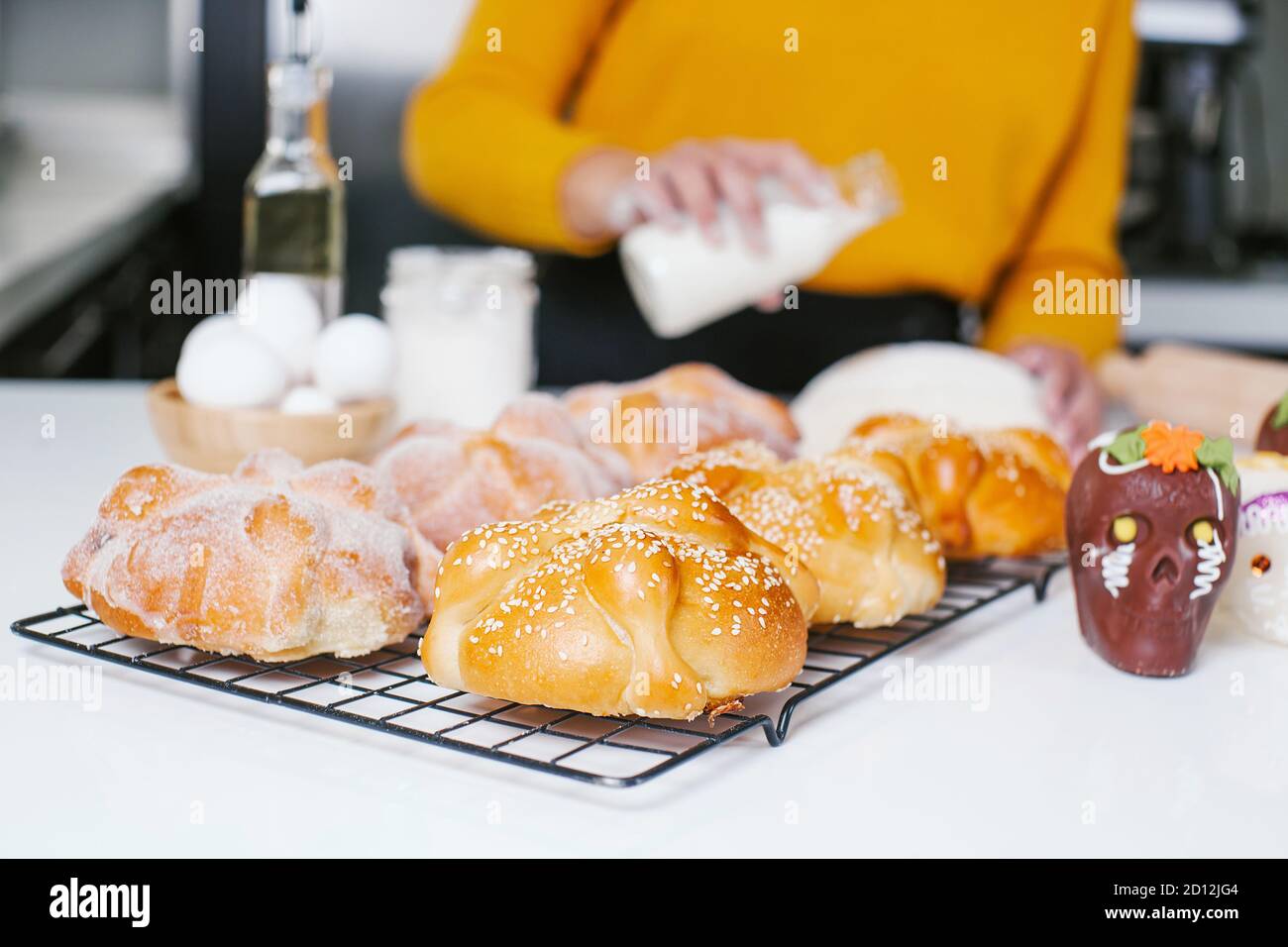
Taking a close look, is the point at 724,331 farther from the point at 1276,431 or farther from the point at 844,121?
the point at 1276,431

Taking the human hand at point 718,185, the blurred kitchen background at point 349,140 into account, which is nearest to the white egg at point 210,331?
the human hand at point 718,185

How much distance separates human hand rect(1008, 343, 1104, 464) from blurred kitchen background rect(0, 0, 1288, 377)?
1.79 meters

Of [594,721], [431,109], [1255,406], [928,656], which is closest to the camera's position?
[594,721]

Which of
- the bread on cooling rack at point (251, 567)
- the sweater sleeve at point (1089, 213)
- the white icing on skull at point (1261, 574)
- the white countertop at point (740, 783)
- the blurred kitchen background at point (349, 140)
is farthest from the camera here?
the blurred kitchen background at point (349, 140)

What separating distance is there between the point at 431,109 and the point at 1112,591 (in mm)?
1390

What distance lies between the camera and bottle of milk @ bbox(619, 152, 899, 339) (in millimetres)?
1335

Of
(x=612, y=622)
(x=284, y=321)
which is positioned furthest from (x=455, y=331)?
(x=612, y=622)

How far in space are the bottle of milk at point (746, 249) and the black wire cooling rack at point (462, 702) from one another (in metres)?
0.57

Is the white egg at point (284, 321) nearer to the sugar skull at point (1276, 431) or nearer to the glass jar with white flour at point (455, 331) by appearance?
the glass jar with white flour at point (455, 331)

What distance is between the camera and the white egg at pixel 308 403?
42.1 inches

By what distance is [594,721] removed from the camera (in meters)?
0.72

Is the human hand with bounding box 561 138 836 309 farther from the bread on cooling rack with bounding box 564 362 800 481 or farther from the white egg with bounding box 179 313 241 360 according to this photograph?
the white egg with bounding box 179 313 241 360

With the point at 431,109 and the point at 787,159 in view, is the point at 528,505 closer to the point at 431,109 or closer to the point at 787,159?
the point at 787,159
